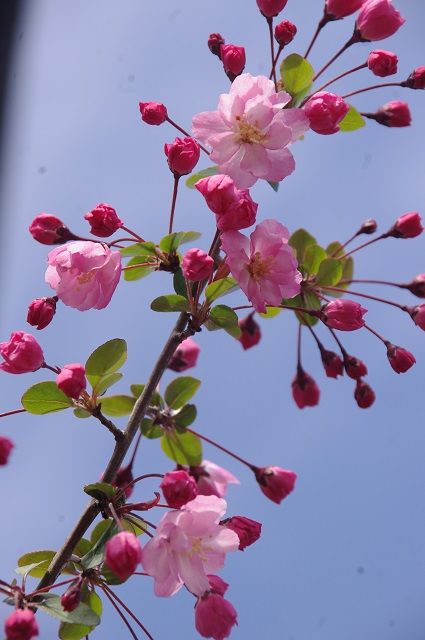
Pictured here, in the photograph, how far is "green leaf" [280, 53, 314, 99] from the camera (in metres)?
2.12

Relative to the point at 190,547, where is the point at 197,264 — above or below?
Result: above

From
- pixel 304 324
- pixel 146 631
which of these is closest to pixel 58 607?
pixel 146 631

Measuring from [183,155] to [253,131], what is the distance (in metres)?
Result: 0.18

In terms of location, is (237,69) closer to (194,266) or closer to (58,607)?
(194,266)

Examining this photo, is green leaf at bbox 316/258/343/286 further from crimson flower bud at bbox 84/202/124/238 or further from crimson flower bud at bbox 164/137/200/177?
crimson flower bud at bbox 84/202/124/238

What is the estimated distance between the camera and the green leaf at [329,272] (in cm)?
238

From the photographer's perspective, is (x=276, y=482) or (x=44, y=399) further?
Result: (x=276, y=482)

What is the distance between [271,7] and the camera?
2.21 metres

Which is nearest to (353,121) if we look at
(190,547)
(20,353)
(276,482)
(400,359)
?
(400,359)

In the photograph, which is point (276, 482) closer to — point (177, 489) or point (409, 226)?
point (177, 489)

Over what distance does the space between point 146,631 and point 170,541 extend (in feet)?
0.77

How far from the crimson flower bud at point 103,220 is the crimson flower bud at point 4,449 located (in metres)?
0.52

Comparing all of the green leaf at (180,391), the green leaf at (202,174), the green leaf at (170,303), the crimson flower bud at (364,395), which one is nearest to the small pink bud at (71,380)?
the green leaf at (170,303)

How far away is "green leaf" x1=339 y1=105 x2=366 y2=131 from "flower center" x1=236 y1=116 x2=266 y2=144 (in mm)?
420
